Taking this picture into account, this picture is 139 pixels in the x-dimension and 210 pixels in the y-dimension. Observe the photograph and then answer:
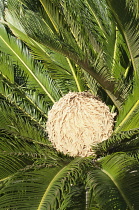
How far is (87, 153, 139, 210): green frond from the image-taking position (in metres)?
2.20

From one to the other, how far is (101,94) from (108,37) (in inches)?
25.4

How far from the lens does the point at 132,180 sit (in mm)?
2406

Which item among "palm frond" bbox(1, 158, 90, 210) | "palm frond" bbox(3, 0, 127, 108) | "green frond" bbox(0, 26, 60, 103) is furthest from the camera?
"green frond" bbox(0, 26, 60, 103)

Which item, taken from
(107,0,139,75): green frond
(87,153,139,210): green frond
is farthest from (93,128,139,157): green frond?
(107,0,139,75): green frond

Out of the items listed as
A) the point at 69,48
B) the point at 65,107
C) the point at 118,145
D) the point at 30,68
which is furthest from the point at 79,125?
the point at 30,68

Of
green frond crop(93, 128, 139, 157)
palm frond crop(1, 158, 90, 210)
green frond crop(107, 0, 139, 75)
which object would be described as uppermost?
green frond crop(107, 0, 139, 75)

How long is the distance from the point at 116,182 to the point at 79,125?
87 centimetres

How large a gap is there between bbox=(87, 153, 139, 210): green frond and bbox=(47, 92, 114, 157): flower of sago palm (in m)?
0.35

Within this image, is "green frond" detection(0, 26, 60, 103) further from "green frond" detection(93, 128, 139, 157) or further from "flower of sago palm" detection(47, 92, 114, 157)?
"green frond" detection(93, 128, 139, 157)

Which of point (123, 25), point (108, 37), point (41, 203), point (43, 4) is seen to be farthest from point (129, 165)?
point (43, 4)

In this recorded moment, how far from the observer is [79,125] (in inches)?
Result: 127

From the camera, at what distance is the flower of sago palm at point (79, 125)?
3232mm

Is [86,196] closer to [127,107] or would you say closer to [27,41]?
[127,107]

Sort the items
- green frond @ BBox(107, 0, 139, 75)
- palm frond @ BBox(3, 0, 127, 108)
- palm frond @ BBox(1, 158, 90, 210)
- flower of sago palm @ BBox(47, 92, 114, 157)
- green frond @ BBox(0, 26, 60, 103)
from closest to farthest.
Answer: palm frond @ BBox(1, 158, 90, 210)
green frond @ BBox(107, 0, 139, 75)
palm frond @ BBox(3, 0, 127, 108)
flower of sago palm @ BBox(47, 92, 114, 157)
green frond @ BBox(0, 26, 60, 103)
